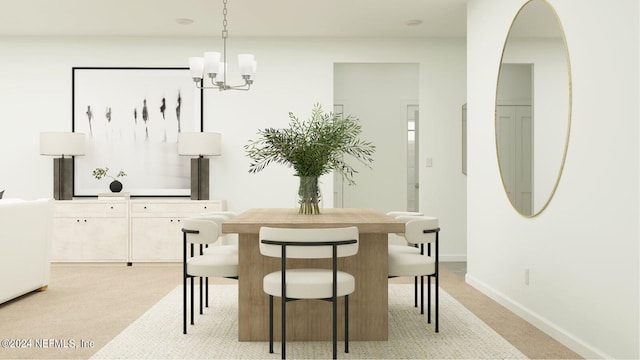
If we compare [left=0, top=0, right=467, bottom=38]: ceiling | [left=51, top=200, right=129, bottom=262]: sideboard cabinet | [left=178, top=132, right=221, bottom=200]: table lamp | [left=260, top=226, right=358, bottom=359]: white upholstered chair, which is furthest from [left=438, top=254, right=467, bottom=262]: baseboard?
[left=260, top=226, right=358, bottom=359]: white upholstered chair

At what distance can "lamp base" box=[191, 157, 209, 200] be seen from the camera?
21.0ft

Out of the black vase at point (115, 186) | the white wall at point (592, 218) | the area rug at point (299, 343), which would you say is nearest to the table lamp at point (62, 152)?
the black vase at point (115, 186)

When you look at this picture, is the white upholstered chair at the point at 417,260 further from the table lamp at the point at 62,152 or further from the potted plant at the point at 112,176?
the table lamp at the point at 62,152

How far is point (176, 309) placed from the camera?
13.7ft

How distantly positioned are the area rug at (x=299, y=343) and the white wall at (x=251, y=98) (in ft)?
8.88

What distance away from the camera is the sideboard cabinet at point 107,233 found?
6.27m

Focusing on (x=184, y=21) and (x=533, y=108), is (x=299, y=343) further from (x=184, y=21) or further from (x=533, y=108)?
(x=184, y=21)

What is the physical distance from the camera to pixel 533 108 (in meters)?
3.65

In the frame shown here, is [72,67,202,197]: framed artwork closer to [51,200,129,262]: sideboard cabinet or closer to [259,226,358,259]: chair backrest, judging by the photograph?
[51,200,129,262]: sideboard cabinet

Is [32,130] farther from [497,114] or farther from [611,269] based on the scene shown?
[611,269]

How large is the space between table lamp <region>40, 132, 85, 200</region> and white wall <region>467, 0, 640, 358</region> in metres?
4.77

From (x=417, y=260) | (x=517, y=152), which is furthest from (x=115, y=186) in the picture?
(x=517, y=152)

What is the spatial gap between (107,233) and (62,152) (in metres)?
1.04

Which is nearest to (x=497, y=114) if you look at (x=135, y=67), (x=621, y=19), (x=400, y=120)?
(x=621, y=19)
